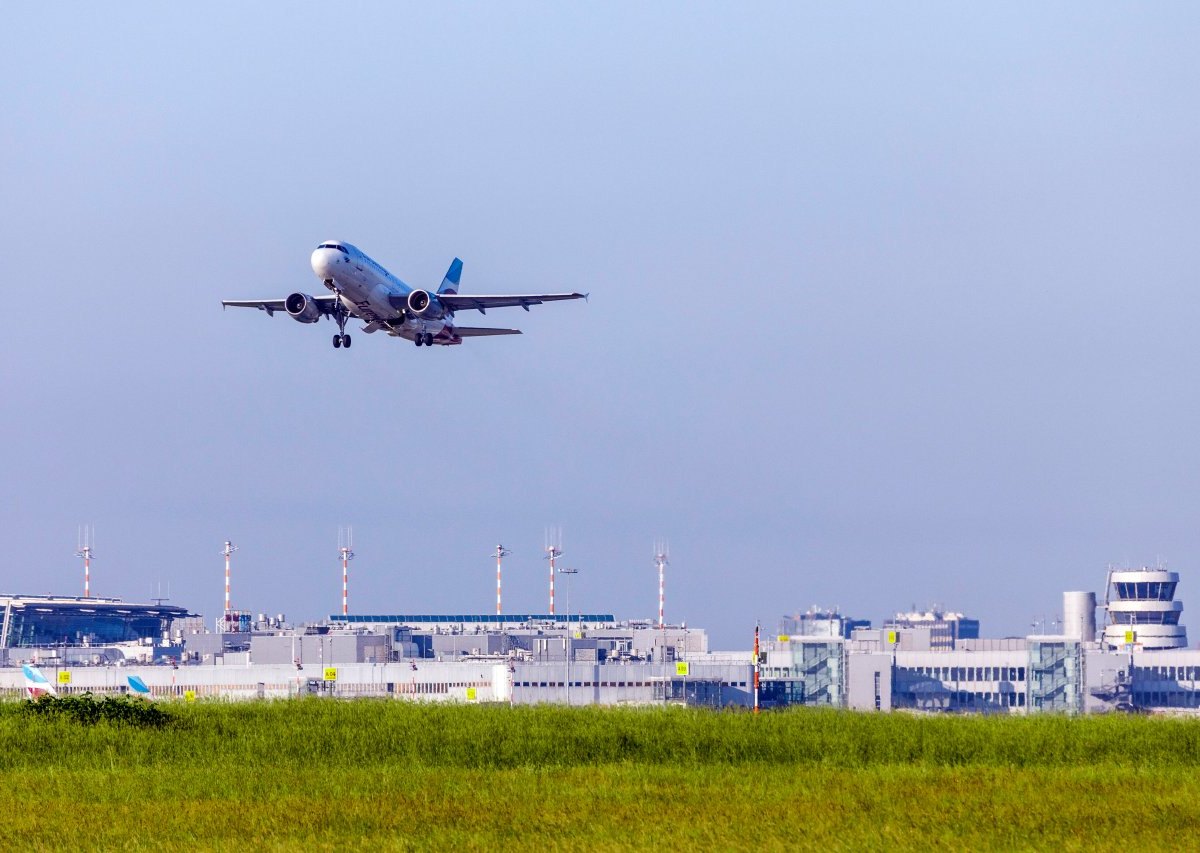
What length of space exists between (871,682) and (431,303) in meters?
108

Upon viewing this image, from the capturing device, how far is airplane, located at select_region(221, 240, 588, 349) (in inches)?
3474

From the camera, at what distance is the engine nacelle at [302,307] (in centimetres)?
9162

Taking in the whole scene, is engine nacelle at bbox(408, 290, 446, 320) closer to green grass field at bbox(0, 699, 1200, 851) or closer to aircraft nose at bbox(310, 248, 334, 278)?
aircraft nose at bbox(310, 248, 334, 278)

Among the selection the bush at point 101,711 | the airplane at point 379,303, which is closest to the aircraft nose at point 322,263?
the airplane at point 379,303

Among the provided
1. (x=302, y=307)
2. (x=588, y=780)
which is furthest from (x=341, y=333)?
(x=588, y=780)

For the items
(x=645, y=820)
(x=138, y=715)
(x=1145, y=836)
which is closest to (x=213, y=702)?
(x=138, y=715)

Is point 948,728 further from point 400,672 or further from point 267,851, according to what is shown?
point 400,672

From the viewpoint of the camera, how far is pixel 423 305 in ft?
300

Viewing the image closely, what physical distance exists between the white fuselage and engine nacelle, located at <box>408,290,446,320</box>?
1.63ft

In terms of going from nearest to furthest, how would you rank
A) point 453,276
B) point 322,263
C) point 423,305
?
point 322,263 → point 423,305 → point 453,276

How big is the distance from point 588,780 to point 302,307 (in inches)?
2174

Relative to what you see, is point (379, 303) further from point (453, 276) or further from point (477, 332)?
point (453, 276)

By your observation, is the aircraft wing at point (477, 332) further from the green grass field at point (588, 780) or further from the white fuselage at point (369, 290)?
the green grass field at point (588, 780)

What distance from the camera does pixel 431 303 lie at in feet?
302
